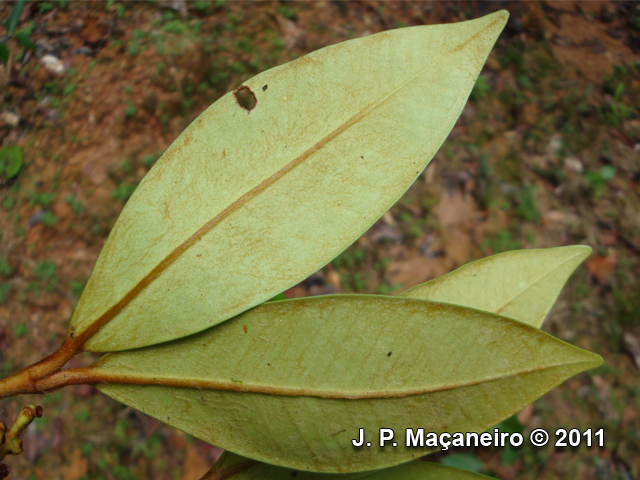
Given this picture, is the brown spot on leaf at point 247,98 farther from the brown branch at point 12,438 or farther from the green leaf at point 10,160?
the green leaf at point 10,160

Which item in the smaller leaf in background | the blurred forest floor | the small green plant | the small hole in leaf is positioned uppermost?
the small green plant

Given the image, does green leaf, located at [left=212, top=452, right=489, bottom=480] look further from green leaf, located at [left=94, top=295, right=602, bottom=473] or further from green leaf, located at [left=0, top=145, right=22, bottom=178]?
green leaf, located at [left=0, top=145, right=22, bottom=178]

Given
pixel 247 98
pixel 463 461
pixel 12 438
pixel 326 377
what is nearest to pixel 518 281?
pixel 326 377

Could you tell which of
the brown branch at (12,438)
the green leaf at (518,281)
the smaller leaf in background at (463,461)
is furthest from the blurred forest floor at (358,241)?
the brown branch at (12,438)

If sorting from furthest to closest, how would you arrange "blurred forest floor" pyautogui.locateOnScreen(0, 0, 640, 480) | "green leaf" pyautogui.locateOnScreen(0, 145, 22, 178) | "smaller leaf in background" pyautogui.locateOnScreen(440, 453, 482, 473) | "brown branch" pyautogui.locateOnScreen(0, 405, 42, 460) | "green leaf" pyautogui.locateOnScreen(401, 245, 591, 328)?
"green leaf" pyautogui.locateOnScreen(0, 145, 22, 178), "blurred forest floor" pyautogui.locateOnScreen(0, 0, 640, 480), "smaller leaf in background" pyautogui.locateOnScreen(440, 453, 482, 473), "green leaf" pyautogui.locateOnScreen(401, 245, 591, 328), "brown branch" pyautogui.locateOnScreen(0, 405, 42, 460)

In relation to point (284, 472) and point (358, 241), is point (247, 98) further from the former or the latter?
point (358, 241)

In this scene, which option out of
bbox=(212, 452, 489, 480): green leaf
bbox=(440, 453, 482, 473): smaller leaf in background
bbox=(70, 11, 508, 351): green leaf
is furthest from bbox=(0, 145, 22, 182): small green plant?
bbox=(440, 453, 482, 473): smaller leaf in background
